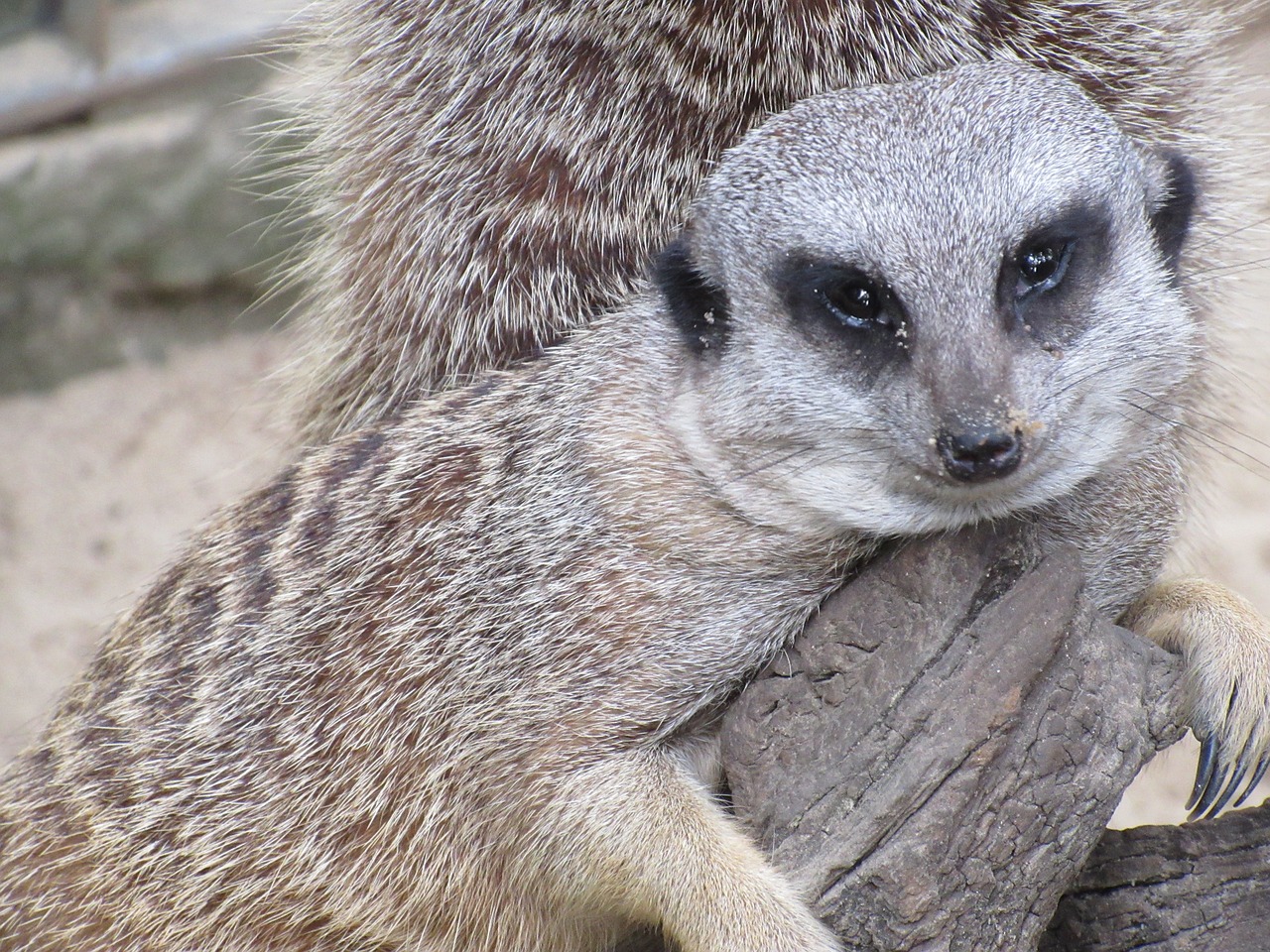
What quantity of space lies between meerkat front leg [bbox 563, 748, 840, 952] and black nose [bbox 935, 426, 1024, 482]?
73 centimetres

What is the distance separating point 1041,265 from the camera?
2215 mm

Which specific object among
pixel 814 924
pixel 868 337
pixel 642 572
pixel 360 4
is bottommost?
pixel 814 924

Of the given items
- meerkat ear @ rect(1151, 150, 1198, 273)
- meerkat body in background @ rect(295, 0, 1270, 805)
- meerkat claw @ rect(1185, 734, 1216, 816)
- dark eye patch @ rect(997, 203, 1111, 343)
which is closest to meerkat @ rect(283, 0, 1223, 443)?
meerkat body in background @ rect(295, 0, 1270, 805)

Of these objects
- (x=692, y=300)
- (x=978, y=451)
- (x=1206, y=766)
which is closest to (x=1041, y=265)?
(x=978, y=451)

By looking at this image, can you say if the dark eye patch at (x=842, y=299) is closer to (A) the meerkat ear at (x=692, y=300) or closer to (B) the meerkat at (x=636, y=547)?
(B) the meerkat at (x=636, y=547)

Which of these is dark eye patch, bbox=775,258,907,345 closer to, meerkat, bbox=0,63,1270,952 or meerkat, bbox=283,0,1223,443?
meerkat, bbox=0,63,1270,952

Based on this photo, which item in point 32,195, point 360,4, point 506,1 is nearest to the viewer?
point 506,1

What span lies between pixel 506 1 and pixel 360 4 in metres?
0.46

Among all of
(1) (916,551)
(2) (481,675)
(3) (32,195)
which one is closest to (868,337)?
(1) (916,551)

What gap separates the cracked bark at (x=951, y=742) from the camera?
2.14 meters

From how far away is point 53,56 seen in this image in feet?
20.0

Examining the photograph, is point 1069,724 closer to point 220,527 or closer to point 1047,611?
point 1047,611

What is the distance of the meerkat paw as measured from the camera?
2572 millimetres

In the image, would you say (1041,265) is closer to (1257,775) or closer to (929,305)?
(929,305)
